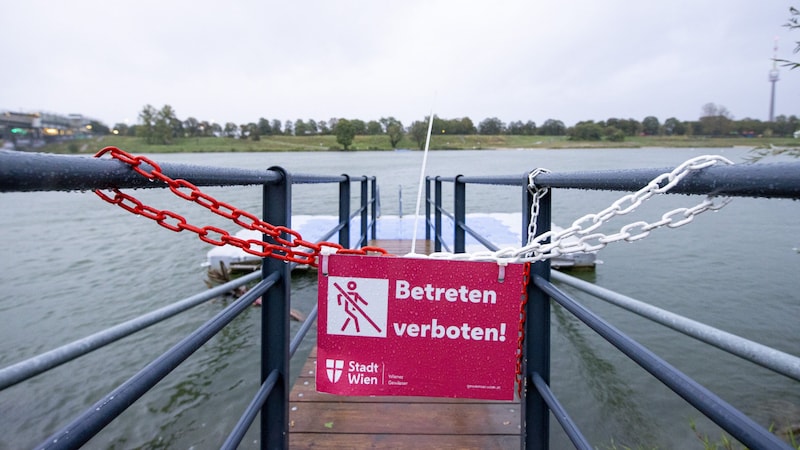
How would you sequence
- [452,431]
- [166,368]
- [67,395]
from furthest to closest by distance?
[67,395]
[452,431]
[166,368]

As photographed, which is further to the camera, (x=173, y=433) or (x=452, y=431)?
(x=173, y=433)

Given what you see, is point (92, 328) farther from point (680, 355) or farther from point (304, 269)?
point (680, 355)

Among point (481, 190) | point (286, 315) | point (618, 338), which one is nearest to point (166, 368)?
point (286, 315)

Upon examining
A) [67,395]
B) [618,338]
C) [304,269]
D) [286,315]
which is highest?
[618,338]

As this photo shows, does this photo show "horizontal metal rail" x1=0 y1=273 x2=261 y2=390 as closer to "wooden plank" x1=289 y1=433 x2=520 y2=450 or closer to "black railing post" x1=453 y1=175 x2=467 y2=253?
"wooden plank" x1=289 y1=433 x2=520 y2=450

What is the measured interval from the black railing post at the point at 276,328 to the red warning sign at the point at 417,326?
337 mm

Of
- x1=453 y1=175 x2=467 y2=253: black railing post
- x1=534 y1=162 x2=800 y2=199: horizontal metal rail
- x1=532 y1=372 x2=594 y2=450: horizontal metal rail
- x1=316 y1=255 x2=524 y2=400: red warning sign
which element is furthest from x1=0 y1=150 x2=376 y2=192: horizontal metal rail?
x1=453 y1=175 x2=467 y2=253: black railing post

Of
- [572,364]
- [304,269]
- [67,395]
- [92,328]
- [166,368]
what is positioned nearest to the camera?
[166,368]

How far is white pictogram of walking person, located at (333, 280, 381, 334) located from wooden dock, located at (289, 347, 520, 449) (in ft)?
3.29

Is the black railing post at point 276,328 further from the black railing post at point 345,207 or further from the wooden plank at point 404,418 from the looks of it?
the black railing post at point 345,207

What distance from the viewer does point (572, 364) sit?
5.07m

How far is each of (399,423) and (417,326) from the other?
1113 mm

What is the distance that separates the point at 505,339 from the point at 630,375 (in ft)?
14.8

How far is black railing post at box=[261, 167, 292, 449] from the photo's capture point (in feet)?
4.61
